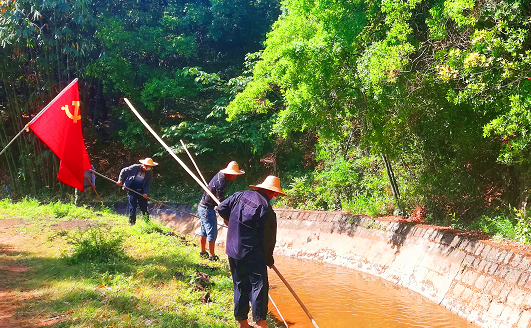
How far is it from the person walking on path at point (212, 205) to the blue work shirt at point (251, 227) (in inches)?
85.5

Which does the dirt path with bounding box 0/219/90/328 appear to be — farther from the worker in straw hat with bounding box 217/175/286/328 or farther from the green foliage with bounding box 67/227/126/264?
the worker in straw hat with bounding box 217/175/286/328

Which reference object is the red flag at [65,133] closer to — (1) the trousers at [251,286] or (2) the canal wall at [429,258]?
(1) the trousers at [251,286]

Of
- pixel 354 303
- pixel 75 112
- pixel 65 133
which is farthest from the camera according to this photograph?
pixel 75 112

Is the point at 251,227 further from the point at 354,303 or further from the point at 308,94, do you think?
the point at 308,94

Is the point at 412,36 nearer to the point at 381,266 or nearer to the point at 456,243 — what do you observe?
the point at 456,243

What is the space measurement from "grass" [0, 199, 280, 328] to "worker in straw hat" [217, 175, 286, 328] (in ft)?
1.44

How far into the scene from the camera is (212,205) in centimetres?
748

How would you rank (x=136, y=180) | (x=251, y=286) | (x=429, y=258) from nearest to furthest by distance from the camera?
(x=251, y=286) → (x=429, y=258) → (x=136, y=180)

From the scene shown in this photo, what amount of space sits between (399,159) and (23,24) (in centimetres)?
1472

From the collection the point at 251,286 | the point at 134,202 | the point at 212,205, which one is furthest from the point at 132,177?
the point at 251,286

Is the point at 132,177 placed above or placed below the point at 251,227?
below

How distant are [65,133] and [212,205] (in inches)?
116

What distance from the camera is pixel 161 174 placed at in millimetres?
20062

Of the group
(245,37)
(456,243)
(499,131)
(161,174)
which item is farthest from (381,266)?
(245,37)
